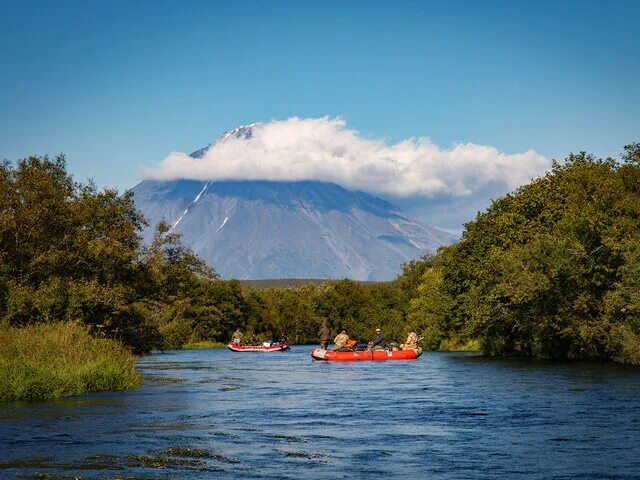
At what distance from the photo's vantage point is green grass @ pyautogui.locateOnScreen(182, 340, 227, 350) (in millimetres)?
135875

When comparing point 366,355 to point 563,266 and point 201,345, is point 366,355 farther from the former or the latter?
point 201,345

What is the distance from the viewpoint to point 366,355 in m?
73.7

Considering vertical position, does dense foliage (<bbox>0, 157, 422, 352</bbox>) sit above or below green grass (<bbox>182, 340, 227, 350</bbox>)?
above

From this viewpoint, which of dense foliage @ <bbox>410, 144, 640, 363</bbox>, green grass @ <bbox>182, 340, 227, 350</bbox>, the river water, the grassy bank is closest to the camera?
the river water

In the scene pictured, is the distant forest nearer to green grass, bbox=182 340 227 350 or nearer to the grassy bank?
the grassy bank

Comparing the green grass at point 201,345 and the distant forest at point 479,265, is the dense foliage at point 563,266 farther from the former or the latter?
the green grass at point 201,345

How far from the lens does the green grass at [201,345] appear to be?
13588 centimetres

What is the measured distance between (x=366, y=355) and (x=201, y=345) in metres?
69.3

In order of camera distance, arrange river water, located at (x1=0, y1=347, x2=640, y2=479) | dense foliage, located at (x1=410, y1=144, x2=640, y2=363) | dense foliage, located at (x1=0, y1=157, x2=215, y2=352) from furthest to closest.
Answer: dense foliage, located at (x1=410, y1=144, x2=640, y2=363)
dense foliage, located at (x1=0, y1=157, x2=215, y2=352)
river water, located at (x1=0, y1=347, x2=640, y2=479)

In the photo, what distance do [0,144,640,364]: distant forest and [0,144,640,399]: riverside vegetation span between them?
95 millimetres

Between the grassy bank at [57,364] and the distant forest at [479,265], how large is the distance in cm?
521

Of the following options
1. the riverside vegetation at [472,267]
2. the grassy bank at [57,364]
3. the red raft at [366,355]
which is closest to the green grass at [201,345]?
the riverside vegetation at [472,267]

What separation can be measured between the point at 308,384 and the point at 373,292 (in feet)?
375

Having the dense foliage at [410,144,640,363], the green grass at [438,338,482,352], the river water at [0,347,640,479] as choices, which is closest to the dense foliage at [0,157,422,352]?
the river water at [0,347,640,479]
